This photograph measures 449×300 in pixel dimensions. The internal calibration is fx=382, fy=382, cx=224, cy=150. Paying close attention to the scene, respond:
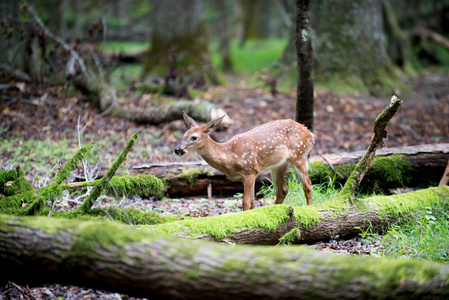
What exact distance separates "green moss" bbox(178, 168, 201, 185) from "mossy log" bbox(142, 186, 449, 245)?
1.85 meters

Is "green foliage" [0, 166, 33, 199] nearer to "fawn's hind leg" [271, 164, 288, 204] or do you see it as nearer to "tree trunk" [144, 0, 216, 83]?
"fawn's hind leg" [271, 164, 288, 204]

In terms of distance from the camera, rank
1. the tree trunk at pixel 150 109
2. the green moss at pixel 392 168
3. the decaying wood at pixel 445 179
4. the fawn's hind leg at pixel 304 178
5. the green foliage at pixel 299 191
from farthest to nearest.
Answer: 1. the tree trunk at pixel 150 109
2. the green moss at pixel 392 168
3. the decaying wood at pixel 445 179
4. the green foliage at pixel 299 191
5. the fawn's hind leg at pixel 304 178

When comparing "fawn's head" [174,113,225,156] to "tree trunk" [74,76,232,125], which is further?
"tree trunk" [74,76,232,125]

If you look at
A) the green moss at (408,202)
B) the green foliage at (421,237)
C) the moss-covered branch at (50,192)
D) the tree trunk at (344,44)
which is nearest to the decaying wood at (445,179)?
the green moss at (408,202)

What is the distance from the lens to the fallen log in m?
5.92

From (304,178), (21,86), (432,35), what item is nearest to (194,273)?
(304,178)

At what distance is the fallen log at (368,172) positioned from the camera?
19.4ft

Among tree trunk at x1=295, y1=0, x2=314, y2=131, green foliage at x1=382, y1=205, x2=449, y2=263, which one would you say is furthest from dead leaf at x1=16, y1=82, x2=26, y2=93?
green foliage at x1=382, y1=205, x2=449, y2=263

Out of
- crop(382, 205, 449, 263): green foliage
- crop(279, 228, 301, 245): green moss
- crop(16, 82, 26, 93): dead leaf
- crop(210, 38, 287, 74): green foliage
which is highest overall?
crop(210, 38, 287, 74): green foliage

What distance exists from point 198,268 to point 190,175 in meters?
3.34

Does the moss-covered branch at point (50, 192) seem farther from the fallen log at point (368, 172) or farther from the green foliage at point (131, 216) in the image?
the fallen log at point (368, 172)

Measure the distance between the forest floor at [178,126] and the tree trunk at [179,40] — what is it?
130 cm

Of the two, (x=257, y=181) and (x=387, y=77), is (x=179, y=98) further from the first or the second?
Result: (x=387, y=77)

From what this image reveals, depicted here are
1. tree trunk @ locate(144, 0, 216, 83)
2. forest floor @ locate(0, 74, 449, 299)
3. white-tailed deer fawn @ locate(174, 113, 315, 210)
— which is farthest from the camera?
tree trunk @ locate(144, 0, 216, 83)
